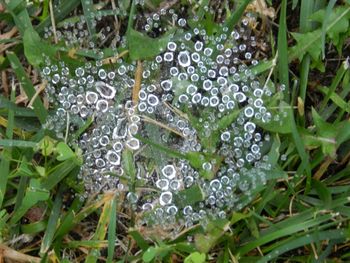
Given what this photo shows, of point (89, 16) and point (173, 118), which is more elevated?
point (89, 16)

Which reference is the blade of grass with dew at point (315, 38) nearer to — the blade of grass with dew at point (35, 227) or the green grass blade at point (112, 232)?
the green grass blade at point (112, 232)

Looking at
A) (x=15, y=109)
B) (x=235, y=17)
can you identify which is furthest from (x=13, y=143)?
(x=235, y=17)

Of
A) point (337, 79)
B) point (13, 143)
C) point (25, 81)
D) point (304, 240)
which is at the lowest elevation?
point (304, 240)

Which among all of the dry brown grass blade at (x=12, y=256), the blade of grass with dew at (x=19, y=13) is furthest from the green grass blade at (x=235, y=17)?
the dry brown grass blade at (x=12, y=256)

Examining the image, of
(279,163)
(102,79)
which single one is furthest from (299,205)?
(102,79)

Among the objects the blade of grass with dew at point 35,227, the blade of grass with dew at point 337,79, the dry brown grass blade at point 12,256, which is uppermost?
the blade of grass with dew at point 337,79

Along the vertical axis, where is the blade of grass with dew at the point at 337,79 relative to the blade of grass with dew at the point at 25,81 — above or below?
above

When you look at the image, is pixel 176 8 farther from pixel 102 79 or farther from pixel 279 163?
pixel 279 163

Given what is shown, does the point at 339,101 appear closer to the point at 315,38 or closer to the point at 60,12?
the point at 315,38
